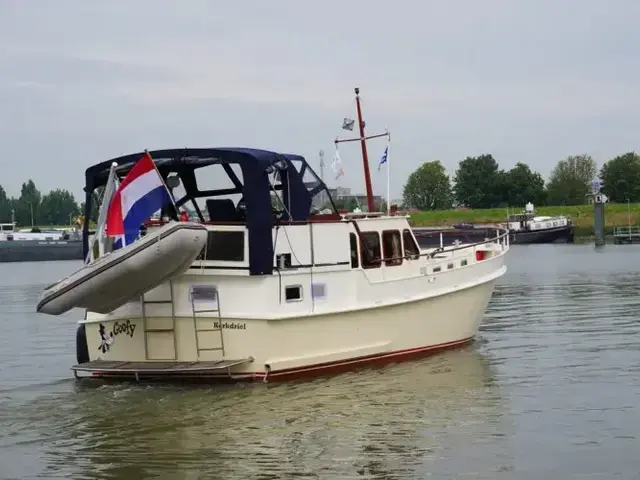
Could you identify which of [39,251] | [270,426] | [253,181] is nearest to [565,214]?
[39,251]

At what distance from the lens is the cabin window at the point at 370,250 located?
19.8 meters

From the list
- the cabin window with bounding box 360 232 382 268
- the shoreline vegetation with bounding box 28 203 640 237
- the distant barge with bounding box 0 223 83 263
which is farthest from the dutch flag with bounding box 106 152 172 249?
the shoreline vegetation with bounding box 28 203 640 237

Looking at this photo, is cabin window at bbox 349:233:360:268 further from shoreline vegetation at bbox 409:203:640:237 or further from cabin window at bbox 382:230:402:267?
shoreline vegetation at bbox 409:203:640:237

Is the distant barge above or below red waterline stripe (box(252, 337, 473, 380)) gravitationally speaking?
above

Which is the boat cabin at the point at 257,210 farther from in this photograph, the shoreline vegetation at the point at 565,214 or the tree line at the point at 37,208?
the tree line at the point at 37,208

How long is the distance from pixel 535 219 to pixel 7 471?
93.0 metres

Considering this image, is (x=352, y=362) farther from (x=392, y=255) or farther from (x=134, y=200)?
(x=134, y=200)

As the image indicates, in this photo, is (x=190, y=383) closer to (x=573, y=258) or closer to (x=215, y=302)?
(x=215, y=302)

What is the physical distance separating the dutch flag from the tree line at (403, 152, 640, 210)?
117m

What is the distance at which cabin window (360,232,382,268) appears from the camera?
19.8m

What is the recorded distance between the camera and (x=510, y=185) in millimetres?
142375

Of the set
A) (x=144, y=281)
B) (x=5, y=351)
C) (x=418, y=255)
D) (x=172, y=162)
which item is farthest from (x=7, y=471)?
(x=5, y=351)

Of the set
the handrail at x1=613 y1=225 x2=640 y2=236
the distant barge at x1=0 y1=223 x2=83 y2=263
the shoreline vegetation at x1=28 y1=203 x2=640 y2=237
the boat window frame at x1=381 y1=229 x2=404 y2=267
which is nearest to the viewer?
the boat window frame at x1=381 y1=229 x2=404 y2=267

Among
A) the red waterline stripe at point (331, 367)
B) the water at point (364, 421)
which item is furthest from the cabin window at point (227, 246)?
the water at point (364, 421)
